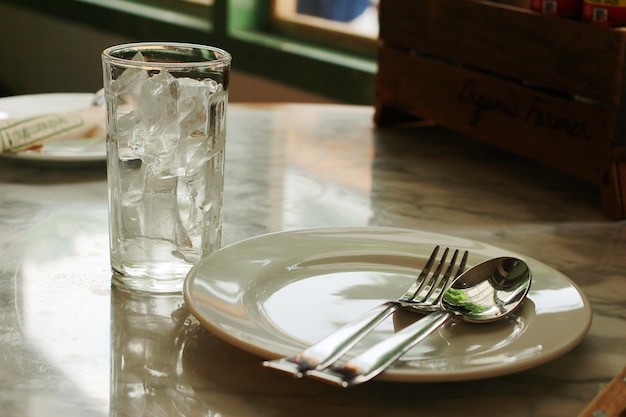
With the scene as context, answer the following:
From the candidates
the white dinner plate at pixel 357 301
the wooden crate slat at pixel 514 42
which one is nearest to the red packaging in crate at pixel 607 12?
the wooden crate slat at pixel 514 42

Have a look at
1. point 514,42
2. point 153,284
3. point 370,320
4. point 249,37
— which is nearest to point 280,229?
point 153,284

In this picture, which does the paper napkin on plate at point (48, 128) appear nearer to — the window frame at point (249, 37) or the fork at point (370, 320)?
the fork at point (370, 320)

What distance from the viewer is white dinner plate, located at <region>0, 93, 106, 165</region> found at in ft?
3.23

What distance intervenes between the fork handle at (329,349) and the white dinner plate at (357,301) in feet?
0.07

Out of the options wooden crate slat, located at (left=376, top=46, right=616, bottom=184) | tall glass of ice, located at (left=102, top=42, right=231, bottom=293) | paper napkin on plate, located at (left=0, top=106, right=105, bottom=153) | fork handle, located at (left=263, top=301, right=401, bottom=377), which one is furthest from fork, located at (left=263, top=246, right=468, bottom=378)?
paper napkin on plate, located at (left=0, top=106, right=105, bottom=153)

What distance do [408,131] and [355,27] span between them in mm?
994

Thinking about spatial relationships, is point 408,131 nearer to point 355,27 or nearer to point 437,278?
point 437,278

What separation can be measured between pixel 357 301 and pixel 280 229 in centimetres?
24

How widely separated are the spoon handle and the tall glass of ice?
206mm

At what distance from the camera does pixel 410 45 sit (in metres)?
1.27

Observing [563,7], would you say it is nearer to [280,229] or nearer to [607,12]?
[607,12]

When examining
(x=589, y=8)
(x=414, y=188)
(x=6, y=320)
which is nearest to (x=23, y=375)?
(x=6, y=320)

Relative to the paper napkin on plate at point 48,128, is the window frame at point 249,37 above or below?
below

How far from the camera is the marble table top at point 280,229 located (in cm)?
55
